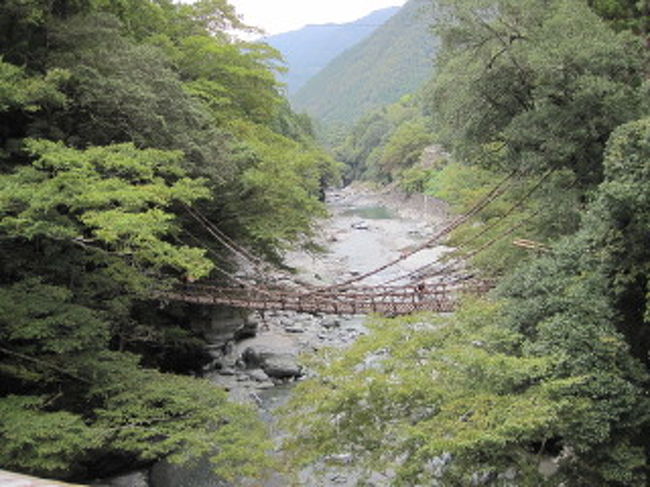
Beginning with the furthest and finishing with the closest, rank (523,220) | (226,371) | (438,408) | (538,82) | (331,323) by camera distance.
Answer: (331,323), (226,371), (523,220), (538,82), (438,408)

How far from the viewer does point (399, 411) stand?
Answer: 13.6ft

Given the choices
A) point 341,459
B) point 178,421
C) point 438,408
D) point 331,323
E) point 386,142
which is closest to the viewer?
point 438,408

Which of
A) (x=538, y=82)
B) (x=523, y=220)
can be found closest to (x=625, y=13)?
(x=538, y=82)

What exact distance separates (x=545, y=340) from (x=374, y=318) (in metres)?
1.60

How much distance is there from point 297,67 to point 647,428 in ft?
624

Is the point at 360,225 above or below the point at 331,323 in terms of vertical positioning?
below

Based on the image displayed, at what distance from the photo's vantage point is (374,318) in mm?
5172

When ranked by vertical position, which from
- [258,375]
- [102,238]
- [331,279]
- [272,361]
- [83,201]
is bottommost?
[331,279]

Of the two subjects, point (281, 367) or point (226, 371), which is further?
point (226, 371)

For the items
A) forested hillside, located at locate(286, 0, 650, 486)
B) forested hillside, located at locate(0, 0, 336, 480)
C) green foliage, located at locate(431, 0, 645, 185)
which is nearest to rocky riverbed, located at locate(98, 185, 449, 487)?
forested hillside, located at locate(0, 0, 336, 480)

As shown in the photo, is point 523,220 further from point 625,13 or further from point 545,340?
point 545,340

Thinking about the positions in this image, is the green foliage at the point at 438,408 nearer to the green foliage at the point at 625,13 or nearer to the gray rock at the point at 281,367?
the gray rock at the point at 281,367

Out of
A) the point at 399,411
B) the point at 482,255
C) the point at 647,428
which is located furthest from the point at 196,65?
the point at 647,428

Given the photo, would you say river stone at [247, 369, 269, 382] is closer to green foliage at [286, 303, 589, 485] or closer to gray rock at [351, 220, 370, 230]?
green foliage at [286, 303, 589, 485]
